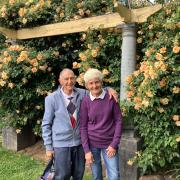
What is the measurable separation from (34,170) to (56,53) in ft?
6.60

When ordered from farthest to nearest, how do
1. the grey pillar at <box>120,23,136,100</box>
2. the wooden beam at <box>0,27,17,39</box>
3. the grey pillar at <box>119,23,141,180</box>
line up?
the wooden beam at <box>0,27,17,39</box>, the grey pillar at <box>120,23,136,100</box>, the grey pillar at <box>119,23,141,180</box>

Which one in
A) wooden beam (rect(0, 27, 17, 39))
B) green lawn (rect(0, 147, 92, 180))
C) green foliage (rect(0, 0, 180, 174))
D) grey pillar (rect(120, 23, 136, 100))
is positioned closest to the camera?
green foliage (rect(0, 0, 180, 174))

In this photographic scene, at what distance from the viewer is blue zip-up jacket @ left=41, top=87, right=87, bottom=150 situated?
395 centimetres

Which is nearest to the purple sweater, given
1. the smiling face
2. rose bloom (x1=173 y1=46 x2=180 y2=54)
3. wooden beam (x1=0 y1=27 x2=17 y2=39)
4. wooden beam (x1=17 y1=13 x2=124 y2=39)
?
the smiling face

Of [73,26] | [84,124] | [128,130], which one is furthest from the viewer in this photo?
[73,26]

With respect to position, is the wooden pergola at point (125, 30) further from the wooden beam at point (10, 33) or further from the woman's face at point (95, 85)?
the woman's face at point (95, 85)

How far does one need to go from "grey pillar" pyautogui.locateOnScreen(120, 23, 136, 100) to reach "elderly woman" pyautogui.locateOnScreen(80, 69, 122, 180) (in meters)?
1.27

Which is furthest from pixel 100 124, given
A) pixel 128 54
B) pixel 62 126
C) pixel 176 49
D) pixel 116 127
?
pixel 128 54

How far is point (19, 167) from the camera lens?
584 cm

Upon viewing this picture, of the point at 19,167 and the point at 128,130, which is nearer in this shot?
the point at 128,130

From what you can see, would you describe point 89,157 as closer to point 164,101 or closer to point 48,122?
point 48,122

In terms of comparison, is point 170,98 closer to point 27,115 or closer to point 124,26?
point 124,26

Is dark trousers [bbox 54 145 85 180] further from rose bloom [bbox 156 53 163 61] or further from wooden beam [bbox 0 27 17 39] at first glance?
wooden beam [bbox 0 27 17 39]

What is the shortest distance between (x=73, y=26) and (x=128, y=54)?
120 cm
